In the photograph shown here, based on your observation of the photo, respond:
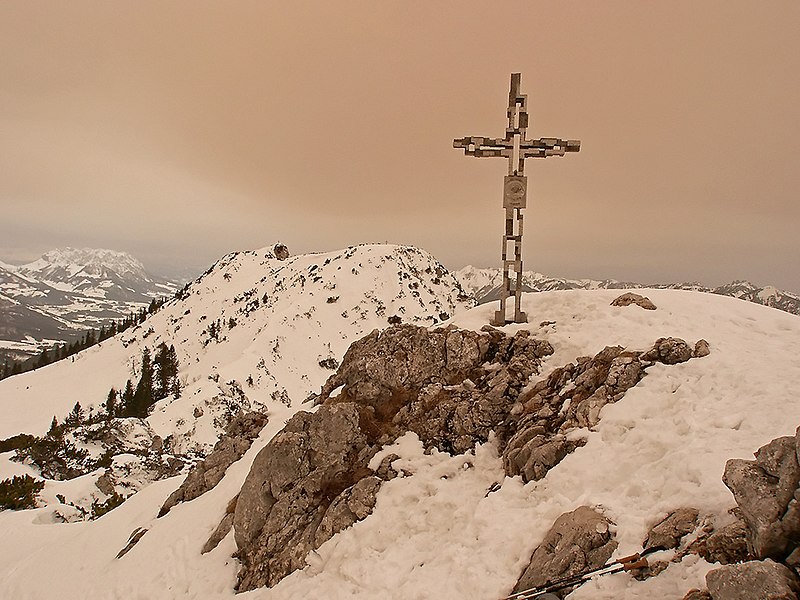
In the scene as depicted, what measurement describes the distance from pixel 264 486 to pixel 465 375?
756 cm

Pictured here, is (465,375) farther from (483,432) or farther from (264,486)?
(264,486)

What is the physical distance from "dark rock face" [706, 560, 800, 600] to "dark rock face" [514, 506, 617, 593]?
8.00 feet

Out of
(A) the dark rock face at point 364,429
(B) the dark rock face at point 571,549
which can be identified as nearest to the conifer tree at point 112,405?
(A) the dark rock face at point 364,429

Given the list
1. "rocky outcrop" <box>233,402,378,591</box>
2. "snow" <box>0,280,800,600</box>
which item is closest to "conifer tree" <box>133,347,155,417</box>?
"snow" <box>0,280,800,600</box>

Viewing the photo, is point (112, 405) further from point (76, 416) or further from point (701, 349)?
point (701, 349)

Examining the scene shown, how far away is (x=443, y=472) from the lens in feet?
40.9

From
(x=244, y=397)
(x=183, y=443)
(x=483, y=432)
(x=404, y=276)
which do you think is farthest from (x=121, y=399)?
(x=483, y=432)

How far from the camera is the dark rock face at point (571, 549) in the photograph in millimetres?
7676

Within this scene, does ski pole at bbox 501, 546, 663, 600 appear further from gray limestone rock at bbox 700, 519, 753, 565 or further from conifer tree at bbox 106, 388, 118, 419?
conifer tree at bbox 106, 388, 118, 419

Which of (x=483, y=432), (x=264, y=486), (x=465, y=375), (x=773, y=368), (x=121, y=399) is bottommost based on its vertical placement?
(x=121, y=399)

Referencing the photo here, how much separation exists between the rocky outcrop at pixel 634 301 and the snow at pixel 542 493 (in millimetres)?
377

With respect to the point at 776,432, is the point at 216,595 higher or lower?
lower

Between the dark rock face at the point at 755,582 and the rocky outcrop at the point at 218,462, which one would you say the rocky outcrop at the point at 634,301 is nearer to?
the dark rock face at the point at 755,582

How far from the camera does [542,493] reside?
393 inches
